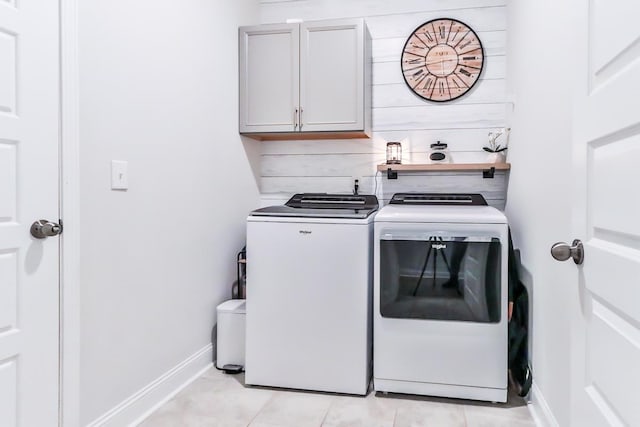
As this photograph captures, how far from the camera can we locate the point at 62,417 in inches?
69.4

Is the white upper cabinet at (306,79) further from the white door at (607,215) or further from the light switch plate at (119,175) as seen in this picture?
the white door at (607,215)

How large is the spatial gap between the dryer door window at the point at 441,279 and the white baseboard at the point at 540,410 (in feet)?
1.17

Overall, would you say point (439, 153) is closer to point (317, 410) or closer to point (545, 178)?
point (545, 178)

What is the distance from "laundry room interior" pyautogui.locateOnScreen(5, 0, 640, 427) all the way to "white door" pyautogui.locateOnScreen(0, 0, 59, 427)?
0.01 meters

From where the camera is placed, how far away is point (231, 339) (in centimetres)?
278

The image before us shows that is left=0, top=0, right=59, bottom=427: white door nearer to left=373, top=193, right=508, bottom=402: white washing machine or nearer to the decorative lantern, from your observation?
left=373, top=193, right=508, bottom=402: white washing machine

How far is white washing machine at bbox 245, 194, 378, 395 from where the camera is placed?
8.19 feet

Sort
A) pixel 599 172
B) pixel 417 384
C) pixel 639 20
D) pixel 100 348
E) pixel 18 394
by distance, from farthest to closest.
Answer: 1. pixel 417 384
2. pixel 100 348
3. pixel 18 394
4. pixel 599 172
5. pixel 639 20

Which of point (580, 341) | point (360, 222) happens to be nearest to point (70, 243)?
point (360, 222)

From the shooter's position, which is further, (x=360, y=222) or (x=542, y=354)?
(x=360, y=222)

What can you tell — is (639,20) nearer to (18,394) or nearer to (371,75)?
(18,394)

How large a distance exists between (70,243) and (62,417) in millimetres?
614

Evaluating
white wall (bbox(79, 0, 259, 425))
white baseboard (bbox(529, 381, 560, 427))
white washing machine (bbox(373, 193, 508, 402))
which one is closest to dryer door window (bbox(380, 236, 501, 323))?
white washing machine (bbox(373, 193, 508, 402))

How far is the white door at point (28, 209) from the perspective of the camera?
5.00ft
